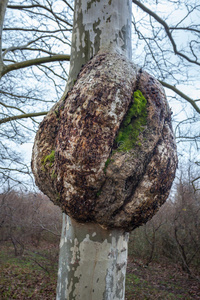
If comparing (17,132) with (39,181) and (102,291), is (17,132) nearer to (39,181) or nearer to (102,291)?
(39,181)

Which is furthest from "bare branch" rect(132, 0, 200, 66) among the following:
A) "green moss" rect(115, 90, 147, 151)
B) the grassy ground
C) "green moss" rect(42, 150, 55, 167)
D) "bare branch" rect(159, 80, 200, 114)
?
the grassy ground

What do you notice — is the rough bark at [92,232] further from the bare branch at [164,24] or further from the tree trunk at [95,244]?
the bare branch at [164,24]

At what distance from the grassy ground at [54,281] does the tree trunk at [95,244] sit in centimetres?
694

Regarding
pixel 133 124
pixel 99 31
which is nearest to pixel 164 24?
pixel 99 31

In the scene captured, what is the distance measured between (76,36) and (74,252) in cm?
132

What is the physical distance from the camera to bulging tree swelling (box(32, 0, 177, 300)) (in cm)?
117

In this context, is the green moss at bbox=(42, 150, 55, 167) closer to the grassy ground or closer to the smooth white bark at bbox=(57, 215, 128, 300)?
the smooth white bark at bbox=(57, 215, 128, 300)

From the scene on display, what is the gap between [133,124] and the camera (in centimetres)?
130

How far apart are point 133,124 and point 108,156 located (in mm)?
251

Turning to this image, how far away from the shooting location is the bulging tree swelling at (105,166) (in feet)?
3.85

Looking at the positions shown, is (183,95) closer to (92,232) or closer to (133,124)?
(133,124)

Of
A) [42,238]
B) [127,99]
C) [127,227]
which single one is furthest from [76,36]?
[42,238]

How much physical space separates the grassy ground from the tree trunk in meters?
6.94

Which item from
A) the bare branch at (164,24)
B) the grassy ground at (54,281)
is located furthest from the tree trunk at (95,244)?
the grassy ground at (54,281)
